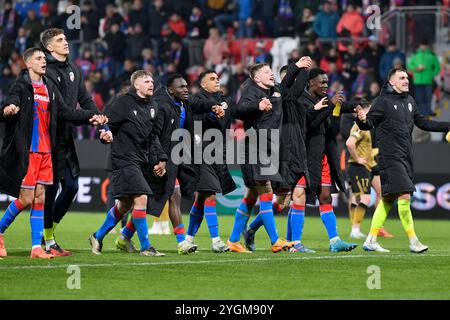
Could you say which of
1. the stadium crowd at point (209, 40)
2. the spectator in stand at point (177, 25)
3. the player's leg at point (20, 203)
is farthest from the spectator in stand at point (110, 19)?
the player's leg at point (20, 203)

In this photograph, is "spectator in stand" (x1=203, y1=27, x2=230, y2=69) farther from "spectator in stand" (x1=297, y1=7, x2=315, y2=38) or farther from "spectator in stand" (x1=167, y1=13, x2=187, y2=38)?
"spectator in stand" (x1=297, y1=7, x2=315, y2=38)

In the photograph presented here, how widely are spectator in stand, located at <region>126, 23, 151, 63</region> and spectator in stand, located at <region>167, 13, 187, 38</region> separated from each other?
0.76 meters

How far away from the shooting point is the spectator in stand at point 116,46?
2927 cm

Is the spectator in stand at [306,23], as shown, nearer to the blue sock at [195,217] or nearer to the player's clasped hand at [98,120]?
the blue sock at [195,217]

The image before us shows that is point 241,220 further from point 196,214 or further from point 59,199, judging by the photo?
point 59,199

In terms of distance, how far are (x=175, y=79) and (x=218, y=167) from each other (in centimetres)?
129

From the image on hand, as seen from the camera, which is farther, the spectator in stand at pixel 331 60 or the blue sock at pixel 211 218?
the spectator in stand at pixel 331 60

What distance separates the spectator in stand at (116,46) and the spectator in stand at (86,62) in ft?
1.70

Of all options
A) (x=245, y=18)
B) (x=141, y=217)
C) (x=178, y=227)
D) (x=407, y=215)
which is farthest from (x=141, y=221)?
(x=245, y=18)

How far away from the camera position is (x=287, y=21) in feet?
92.5

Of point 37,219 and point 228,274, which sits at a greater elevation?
point 37,219

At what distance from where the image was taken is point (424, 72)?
2553 centimetres

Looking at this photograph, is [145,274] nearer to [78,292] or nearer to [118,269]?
[118,269]

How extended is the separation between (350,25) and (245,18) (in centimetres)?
306
